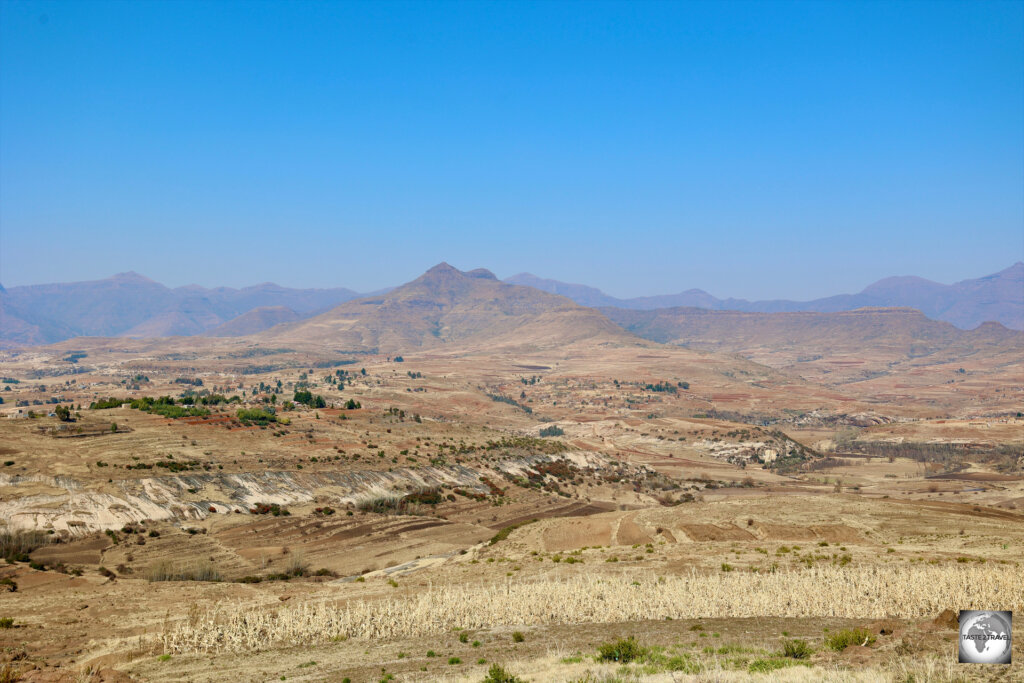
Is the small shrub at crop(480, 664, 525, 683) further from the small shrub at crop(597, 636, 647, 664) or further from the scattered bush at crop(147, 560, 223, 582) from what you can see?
the scattered bush at crop(147, 560, 223, 582)

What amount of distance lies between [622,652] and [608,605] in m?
7.79

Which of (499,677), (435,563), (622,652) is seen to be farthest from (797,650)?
(435,563)

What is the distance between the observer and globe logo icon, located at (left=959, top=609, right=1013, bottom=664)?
15.8 m

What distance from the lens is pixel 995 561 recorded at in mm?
34250

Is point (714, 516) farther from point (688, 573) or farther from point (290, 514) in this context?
point (290, 514)

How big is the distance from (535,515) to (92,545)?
40982 millimetres

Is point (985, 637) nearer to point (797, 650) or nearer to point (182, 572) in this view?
point (797, 650)

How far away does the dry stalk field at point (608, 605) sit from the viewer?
2675cm

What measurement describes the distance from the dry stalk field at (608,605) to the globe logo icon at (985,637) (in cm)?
974

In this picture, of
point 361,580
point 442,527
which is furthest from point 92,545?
point 442,527

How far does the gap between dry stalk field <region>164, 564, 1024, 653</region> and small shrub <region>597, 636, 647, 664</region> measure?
6.01 m

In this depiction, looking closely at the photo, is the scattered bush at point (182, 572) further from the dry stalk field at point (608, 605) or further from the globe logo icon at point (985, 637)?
the globe logo icon at point (985, 637)

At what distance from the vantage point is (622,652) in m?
21.8

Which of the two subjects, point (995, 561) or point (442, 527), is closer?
point (995, 561)
